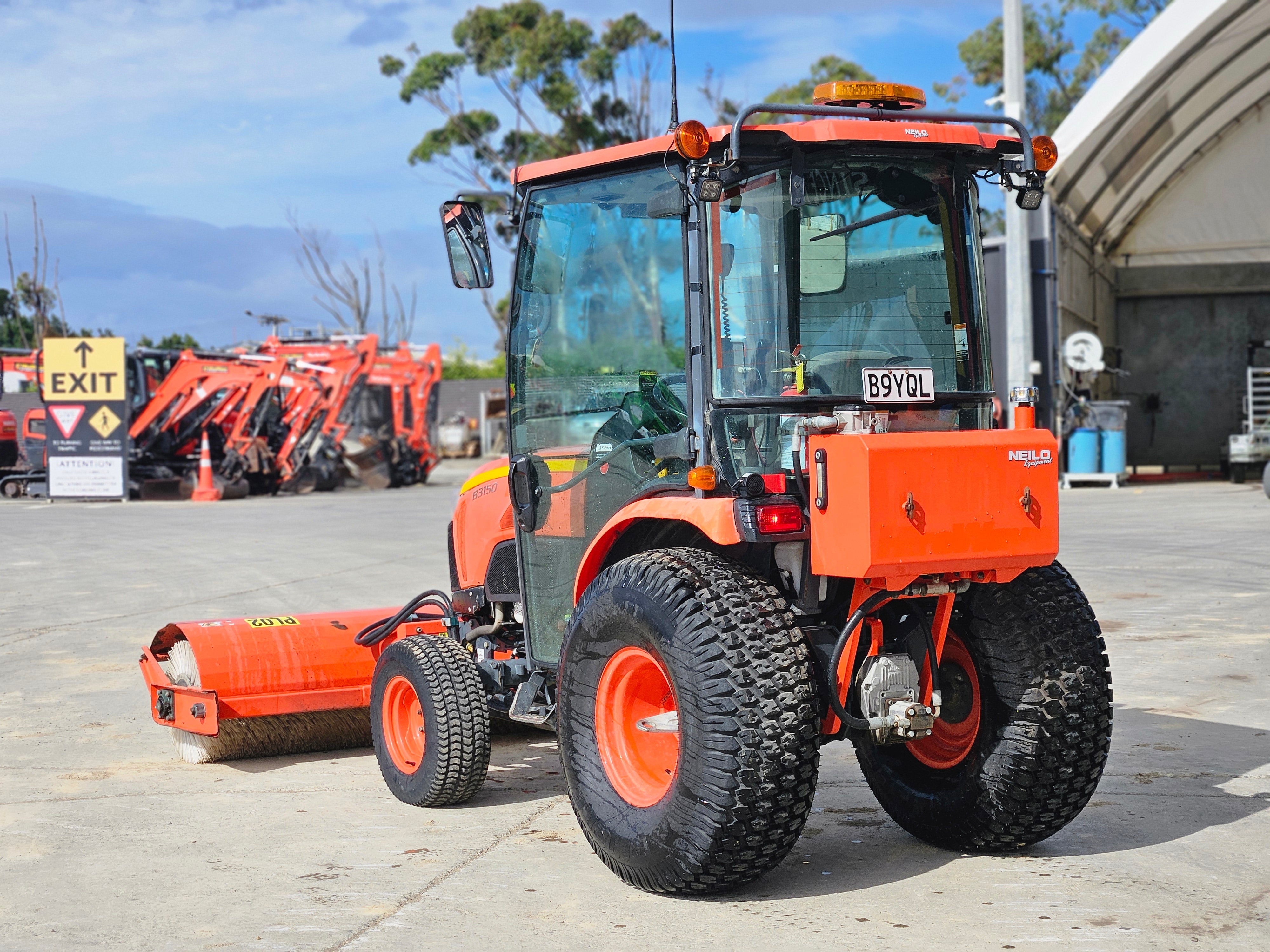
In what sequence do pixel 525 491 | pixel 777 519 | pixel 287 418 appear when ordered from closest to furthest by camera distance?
pixel 777 519, pixel 525 491, pixel 287 418

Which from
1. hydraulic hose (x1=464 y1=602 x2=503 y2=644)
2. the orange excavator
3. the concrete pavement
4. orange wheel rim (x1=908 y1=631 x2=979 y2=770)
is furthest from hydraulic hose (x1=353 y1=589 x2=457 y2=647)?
the orange excavator

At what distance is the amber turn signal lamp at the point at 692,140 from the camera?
416cm

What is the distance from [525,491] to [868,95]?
1.84 meters

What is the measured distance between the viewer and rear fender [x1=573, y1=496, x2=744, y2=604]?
4.16m

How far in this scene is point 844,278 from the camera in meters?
4.48

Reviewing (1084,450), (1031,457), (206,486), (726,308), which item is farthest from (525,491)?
(206,486)

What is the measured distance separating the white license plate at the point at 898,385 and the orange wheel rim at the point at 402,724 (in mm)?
2271

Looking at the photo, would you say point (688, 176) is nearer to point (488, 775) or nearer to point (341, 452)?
point (488, 775)

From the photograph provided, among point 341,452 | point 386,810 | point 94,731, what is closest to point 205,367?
point 341,452

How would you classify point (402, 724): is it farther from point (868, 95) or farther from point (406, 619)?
point (868, 95)

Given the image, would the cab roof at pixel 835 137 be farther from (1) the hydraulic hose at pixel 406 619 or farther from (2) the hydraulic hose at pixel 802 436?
(1) the hydraulic hose at pixel 406 619

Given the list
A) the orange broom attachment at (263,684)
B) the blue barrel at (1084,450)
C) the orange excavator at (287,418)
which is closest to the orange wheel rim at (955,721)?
the orange broom attachment at (263,684)

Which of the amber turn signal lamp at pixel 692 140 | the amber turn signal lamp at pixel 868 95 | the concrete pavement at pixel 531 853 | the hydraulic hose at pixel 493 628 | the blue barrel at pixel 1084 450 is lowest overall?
the concrete pavement at pixel 531 853

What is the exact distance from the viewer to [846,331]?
447cm
